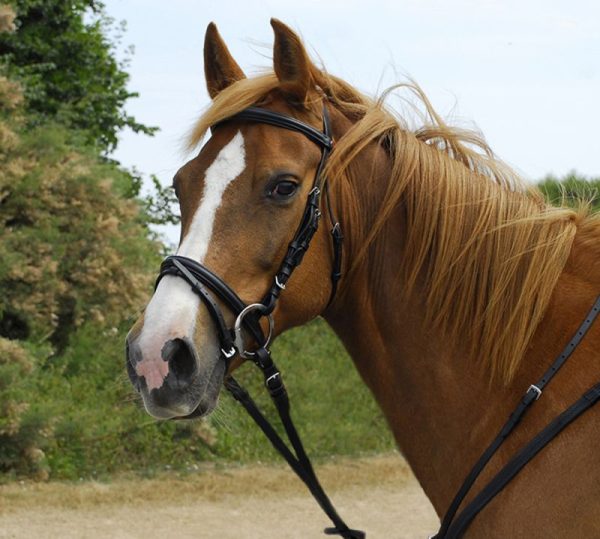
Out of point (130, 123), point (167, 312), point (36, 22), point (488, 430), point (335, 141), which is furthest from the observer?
point (130, 123)

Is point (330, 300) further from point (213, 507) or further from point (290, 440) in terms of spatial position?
point (213, 507)

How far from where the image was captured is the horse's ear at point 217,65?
11.3 feet

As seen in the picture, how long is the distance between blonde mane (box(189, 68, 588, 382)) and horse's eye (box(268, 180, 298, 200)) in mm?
175

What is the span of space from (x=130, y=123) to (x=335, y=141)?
1130cm

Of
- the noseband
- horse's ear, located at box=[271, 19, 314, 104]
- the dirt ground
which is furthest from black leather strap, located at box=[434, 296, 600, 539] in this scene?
the dirt ground

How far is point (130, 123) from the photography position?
14.0 metres

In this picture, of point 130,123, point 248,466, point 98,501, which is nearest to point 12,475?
point 98,501

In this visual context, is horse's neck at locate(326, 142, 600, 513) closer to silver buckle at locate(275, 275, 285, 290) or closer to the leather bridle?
→ the leather bridle

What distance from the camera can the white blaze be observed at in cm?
271

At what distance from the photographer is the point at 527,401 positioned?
2875mm

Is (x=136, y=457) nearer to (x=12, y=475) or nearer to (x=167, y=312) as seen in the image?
(x=12, y=475)

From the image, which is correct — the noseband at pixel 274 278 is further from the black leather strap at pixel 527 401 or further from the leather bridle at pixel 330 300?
the black leather strap at pixel 527 401

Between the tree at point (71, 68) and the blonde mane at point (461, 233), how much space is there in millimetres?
9303

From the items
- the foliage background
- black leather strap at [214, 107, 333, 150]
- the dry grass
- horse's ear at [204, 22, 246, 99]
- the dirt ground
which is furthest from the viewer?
the foliage background
